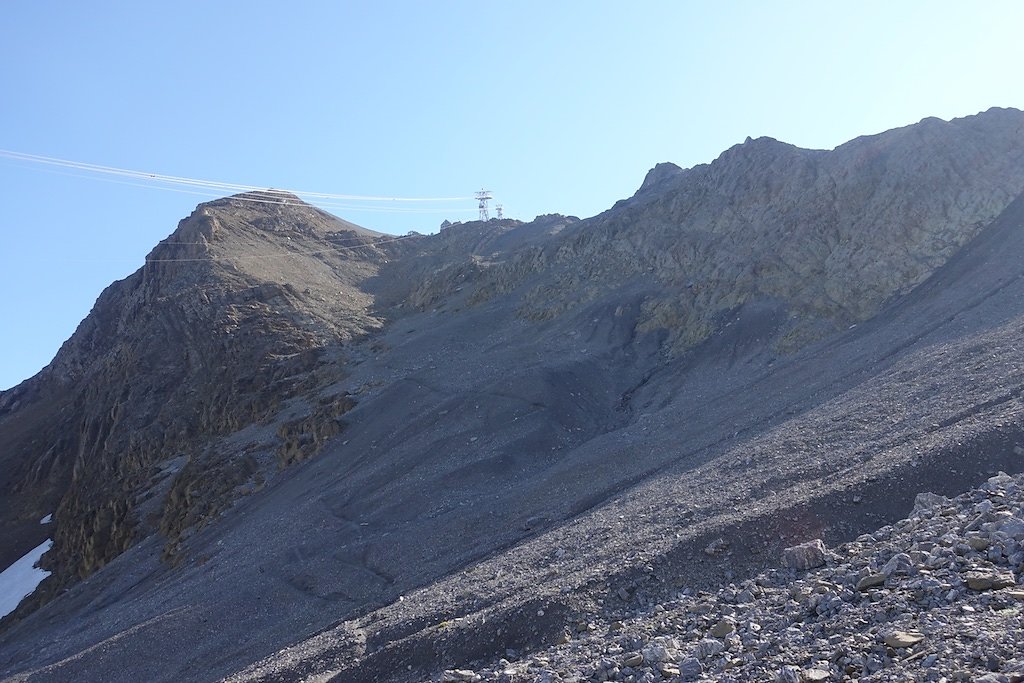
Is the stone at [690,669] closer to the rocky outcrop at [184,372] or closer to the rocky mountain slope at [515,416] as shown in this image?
the rocky mountain slope at [515,416]

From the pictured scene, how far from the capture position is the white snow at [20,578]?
4002 cm

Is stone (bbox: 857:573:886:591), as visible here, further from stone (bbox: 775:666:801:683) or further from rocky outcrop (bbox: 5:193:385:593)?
rocky outcrop (bbox: 5:193:385:593)

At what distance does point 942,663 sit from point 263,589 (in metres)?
19.0

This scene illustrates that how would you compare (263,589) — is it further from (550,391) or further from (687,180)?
(687,180)

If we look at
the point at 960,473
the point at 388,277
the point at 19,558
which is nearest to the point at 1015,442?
the point at 960,473

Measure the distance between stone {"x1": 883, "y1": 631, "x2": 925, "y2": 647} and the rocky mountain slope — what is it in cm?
514

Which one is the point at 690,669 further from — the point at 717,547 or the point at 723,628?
the point at 717,547

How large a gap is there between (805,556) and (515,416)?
751 inches

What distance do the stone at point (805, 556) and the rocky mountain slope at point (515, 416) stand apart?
96 cm

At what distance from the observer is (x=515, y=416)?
3142 centimetres

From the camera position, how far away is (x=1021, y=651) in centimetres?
Answer: 769

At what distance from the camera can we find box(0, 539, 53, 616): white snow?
4002 centimetres

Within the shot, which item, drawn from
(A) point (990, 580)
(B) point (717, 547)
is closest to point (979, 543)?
(A) point (990, 580)

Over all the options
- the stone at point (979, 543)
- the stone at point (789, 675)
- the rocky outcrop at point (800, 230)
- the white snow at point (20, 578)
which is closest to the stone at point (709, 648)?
the stone at point (789, 675)
